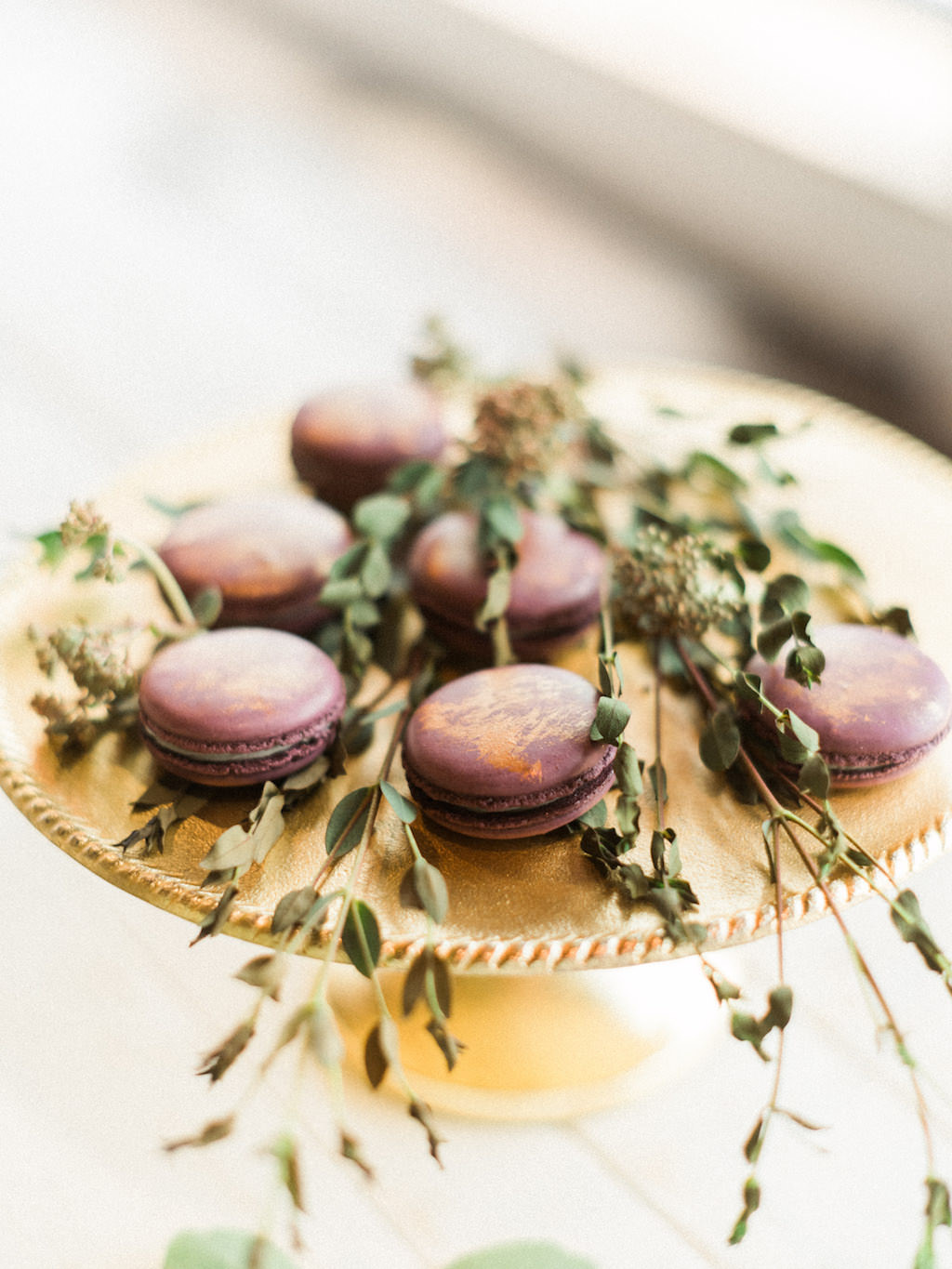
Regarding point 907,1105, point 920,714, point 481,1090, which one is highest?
point 920,714

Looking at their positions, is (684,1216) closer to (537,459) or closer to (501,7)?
(537,459)

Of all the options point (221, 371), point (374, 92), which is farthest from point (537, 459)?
point (374, 92)

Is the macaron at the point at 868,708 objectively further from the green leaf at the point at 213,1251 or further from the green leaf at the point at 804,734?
the green leaf at the point at 213,1251

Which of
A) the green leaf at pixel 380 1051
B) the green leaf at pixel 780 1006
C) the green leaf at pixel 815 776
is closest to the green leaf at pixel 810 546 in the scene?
the green leaf at pixel 815 776

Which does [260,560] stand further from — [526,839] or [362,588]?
[526,839]

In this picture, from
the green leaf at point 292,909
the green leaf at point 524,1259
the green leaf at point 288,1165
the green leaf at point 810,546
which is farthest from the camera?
the green leaf at point 810,546

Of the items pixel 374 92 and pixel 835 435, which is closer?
pixel 835 435
